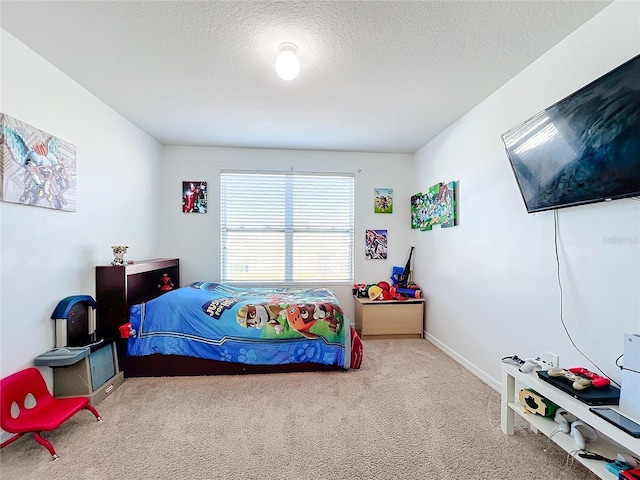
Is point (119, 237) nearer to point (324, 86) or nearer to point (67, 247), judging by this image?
point (67, 247)

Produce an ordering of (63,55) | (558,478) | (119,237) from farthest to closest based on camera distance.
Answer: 1. (119,237)
2. (63,55)
3. (558,478)

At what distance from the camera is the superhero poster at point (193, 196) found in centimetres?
389

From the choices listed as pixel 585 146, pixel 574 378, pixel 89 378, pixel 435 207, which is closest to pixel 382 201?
pixel 435 207

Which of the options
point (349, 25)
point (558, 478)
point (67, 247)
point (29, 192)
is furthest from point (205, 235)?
point (558, 478)

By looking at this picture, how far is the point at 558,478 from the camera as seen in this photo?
1.51 meters

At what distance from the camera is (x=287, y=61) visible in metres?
1.79

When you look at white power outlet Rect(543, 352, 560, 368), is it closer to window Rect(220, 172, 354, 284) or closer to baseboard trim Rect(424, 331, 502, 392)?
baseboard trim Rect(424, 331, 502, 392)

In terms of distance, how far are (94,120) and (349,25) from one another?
2.34m

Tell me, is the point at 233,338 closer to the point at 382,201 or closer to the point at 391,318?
the point at 391,318

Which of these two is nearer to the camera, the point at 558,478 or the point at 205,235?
the point at 558,478

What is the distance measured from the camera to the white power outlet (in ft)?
6.06

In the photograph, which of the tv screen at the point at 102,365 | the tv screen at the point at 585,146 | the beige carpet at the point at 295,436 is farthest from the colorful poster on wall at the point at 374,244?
the tv screen at the point at 102,365

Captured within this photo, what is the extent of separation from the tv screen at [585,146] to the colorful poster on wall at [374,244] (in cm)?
226

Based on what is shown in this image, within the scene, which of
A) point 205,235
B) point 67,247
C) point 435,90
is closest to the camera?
point 67,247
